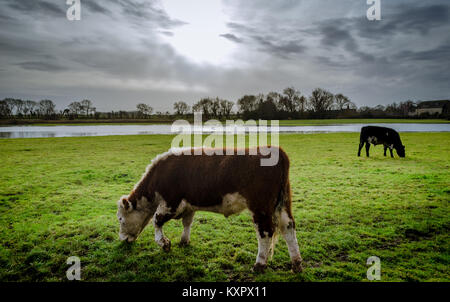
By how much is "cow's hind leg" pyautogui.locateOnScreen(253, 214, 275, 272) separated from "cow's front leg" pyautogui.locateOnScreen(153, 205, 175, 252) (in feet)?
5.75

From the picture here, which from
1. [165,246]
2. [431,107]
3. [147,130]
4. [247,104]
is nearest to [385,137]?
[165,246]

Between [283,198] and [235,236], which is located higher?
[283,198]

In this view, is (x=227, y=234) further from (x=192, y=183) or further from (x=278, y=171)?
(x=278, y=171)

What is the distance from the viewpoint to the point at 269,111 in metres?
95.0

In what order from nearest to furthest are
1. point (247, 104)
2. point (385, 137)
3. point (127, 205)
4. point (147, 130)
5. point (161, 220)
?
point (161, 220) → point (127, 205) → point (385, 137) → point (147, 130) → point (247, 104)

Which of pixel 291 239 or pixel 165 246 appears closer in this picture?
pixel 291 239

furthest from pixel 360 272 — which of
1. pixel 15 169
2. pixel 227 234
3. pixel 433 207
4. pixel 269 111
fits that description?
pixel 269 111

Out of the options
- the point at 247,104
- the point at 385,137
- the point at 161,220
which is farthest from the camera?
the point at 247,104

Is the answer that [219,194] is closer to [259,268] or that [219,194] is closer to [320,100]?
[259,268]

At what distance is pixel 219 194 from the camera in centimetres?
442

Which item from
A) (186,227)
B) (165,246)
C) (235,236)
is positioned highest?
(186,227)

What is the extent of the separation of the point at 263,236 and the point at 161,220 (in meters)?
2.05

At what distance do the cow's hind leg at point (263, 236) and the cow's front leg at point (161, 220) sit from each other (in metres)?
1.75
